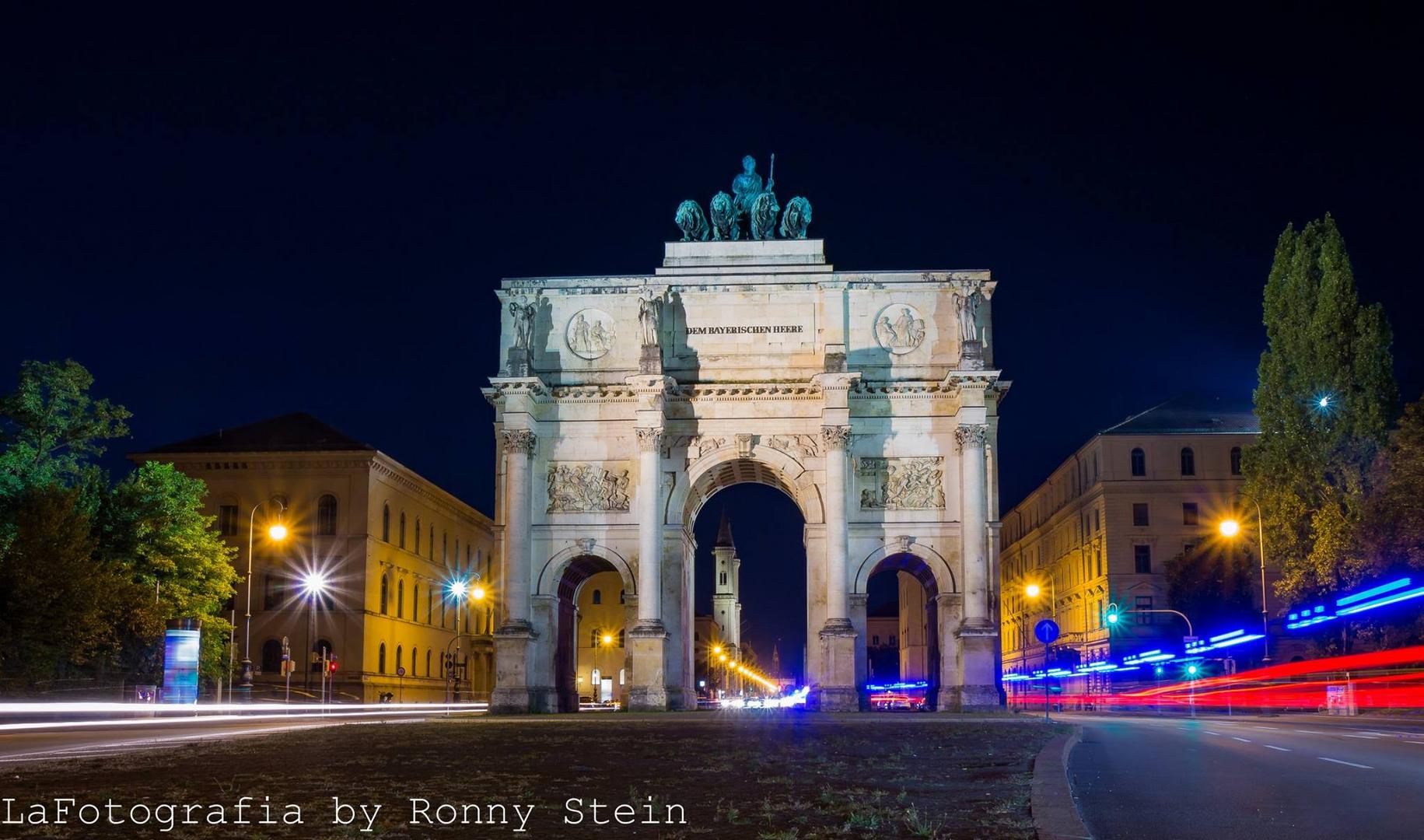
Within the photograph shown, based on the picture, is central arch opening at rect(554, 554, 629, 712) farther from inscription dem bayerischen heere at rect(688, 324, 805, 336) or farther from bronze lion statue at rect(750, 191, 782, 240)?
inscription dem bayerischen heere at rect(688, 324, 805, 336)

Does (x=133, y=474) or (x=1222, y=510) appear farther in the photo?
(x=1222, y=510)

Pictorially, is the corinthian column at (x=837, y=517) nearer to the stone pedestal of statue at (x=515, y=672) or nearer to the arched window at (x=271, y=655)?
the stone pedestal of statue at (x=515, y=672)

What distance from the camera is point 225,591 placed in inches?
2343

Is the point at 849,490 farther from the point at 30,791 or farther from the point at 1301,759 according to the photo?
the point at 30,791

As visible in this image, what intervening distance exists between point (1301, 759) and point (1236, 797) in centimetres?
620

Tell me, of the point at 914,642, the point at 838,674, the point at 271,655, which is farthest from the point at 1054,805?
the point at 914,642

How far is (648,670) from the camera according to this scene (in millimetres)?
48625

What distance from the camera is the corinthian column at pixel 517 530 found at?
A: 50125mm

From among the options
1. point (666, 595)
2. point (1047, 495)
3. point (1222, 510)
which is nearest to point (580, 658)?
point (1047, 495)

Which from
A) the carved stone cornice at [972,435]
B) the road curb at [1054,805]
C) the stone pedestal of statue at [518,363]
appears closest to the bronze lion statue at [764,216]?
the stone pedestal of statue at [518,363]

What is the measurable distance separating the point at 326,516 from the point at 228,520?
4.95 m

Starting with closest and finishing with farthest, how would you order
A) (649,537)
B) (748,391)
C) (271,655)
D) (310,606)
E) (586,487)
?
(649,537) → (748,391) → (586,487) → (310,606) → (271,655)

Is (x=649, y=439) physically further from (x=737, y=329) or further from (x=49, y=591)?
(x=49, y=591)

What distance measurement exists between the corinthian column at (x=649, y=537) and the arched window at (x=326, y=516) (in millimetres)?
28096
